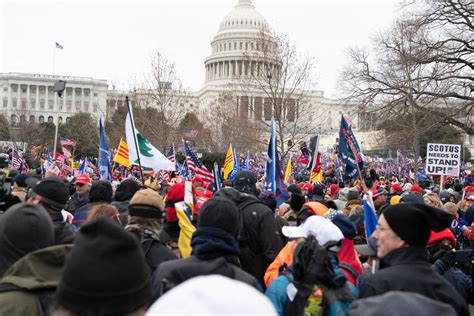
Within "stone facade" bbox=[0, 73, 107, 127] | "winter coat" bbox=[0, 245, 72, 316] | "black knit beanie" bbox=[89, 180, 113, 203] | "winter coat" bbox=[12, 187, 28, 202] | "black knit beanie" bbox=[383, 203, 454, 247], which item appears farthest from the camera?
"stone facade" bbox=[0, 73, 107, 127]

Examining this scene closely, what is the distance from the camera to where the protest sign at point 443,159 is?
1326cm

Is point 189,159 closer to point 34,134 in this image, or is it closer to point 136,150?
point 136,150

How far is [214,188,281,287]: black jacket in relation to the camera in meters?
4.89

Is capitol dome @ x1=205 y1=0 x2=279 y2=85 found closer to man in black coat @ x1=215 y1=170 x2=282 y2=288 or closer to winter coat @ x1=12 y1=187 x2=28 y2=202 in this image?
winter coat @ x1=12 y1=187 x2=28 y2=202

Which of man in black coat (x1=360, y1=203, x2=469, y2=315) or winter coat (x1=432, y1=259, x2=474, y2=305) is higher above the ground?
man in black coat (x1=360, y1=203, x2=469, y2=315)

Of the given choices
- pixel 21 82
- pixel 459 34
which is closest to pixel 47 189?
pixel 459 34

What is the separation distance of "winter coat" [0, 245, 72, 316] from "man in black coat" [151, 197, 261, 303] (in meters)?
0.58

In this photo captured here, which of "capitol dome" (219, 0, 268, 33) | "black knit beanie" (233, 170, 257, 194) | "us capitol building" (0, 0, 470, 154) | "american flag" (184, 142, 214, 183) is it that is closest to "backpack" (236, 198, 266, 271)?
"black knit beanie" (233, 170, 257, 194)

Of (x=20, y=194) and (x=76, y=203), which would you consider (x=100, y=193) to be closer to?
(x=20, y=194)

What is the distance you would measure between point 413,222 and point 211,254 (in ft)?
3.76

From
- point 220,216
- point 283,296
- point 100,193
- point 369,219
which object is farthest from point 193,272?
point 100,193

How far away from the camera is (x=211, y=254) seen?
329 centimetres

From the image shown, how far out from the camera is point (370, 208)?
16.1 feet

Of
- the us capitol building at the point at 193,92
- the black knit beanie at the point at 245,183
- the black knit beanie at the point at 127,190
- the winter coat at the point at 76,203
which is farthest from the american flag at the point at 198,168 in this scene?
the us capitol building at the point at 193,92
